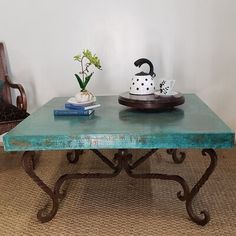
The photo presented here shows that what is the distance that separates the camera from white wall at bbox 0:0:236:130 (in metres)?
2.17

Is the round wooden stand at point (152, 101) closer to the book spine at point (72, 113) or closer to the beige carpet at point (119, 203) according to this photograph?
the book spine at point (72, 113)

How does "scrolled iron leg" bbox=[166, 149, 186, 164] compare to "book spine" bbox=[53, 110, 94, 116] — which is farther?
"scrolled iron leg" bbox=[166, 149, 186, 164]

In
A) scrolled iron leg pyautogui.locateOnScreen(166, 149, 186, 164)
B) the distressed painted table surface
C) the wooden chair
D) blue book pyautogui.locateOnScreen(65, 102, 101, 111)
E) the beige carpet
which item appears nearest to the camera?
the distressed painted table surface

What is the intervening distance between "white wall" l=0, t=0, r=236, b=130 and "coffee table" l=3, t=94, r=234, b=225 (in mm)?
853

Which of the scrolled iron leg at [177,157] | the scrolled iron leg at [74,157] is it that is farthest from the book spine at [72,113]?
the scrolled iron leg at [177,157]

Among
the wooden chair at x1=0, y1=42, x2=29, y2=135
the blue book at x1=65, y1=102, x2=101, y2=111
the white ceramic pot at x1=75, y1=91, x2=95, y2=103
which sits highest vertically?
the white ceramic pot at x1=75, y1=91, x2=95, y2=103

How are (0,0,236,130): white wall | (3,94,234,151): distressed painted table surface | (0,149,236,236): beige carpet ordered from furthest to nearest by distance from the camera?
(0,0,236,130): white wall, (0,149,236,236): beige carpet, (3,94,234,151): distressed painted table surface

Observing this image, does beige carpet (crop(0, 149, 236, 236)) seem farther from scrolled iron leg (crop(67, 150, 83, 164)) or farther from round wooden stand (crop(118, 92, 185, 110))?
round wooden stand (crop(118, 92, 185, 110))

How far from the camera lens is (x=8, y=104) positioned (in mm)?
2000

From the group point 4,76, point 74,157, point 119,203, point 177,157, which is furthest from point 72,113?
point 4,76

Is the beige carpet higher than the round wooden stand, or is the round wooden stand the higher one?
the round wooden stand

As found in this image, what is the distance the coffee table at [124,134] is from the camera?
3.71ft

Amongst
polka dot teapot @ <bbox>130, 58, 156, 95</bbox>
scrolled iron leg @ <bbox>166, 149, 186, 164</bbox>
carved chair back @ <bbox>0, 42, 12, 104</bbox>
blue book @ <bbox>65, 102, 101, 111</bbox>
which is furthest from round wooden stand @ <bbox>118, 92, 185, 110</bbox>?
carved chair back @ <bbox>0, 42, 12, 104</bbox>

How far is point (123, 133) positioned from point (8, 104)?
3.82 feet
